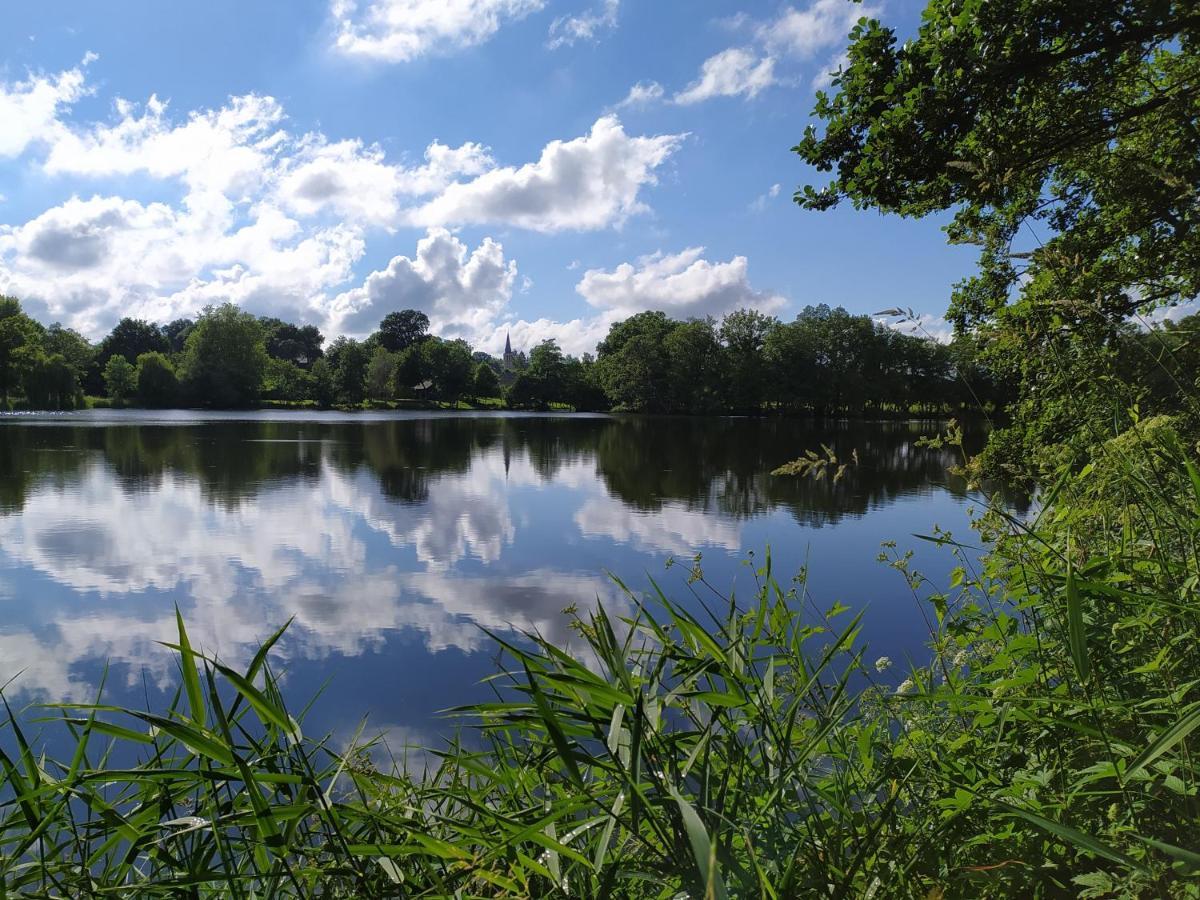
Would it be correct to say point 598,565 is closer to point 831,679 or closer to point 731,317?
point 831,679

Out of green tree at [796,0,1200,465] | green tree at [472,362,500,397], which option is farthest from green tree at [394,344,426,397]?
green tree at [796,0,1200,465]

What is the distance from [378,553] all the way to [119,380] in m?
92.3

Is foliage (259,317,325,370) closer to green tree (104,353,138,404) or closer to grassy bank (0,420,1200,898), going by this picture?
green tree (104,353,138,404)

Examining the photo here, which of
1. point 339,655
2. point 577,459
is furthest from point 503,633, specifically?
point 577,459

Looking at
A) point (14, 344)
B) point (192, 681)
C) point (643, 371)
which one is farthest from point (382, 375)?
point (192, 681)

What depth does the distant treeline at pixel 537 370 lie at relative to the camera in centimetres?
7269

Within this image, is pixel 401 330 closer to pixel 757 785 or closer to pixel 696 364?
pixel 696 364

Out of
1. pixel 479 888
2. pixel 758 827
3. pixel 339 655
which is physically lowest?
pixel 339 655

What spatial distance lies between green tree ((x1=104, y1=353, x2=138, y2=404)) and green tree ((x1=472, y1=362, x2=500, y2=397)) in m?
43.8

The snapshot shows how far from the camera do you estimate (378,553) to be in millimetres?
13359

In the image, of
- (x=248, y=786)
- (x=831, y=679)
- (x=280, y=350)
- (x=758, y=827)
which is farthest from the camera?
(x=280, y=350)

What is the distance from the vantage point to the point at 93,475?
72.9 ft

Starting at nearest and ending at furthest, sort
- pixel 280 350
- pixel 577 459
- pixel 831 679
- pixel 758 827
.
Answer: pixel 758 827 < pixel 831 679 < pixel 577 459 < pixel 280 350

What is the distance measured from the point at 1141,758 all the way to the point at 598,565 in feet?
37.1
